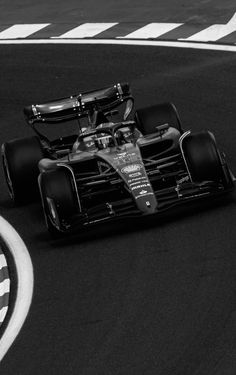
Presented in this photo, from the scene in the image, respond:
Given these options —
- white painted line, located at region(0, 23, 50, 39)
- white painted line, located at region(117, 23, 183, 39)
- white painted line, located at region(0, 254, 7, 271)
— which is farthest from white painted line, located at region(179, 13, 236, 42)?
white painted line, located at region(0, 254, 7, 271)

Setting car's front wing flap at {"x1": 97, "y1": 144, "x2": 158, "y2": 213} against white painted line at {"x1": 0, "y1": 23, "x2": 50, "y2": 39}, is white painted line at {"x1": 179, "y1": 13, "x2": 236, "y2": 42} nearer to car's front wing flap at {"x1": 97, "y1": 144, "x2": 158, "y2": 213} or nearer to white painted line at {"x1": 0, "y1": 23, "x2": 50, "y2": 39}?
white painted line at {"x1": 0, "y1": 23, "x2": 50, "y2": 39}

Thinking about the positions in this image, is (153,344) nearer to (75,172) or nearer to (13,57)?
(75,172)

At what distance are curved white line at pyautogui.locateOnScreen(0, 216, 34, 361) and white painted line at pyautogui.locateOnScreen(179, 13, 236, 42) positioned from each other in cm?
819

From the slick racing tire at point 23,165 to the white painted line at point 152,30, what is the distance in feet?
26.4

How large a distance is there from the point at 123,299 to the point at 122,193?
255 cm

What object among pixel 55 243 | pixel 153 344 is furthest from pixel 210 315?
pixel 55 243

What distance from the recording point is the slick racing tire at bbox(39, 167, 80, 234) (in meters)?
13.9

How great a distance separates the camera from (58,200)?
1394cm

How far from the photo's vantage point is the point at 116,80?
20844mm

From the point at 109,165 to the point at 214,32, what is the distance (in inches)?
338

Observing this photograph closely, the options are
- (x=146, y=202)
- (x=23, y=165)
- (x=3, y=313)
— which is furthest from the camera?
(x=23, y=165)

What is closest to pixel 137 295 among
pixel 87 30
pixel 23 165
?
pixel 23 165

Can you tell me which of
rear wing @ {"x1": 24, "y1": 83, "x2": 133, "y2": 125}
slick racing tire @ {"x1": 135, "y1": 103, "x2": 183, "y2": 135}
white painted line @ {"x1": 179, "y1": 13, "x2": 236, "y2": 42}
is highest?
rear wing @ {"x1": 24, "y1": 83, "x2": 133, "y2": 125}

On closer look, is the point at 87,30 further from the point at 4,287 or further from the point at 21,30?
the point at 4,287
